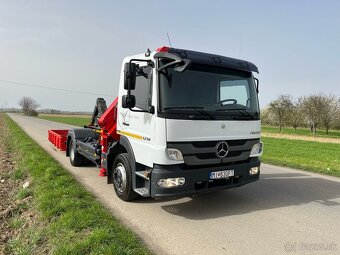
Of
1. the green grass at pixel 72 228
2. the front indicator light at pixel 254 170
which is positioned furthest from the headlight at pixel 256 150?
the green grass at pixel 72 228

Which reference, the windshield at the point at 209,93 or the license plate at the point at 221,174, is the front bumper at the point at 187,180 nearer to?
→ the license plate at the point at 221,174

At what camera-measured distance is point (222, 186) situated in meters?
5.40

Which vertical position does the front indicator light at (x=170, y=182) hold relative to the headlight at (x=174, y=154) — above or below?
below

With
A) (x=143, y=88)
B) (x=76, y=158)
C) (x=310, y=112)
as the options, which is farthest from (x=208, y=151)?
(x=310, y=112)

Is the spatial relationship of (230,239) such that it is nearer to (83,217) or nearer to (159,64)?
(83,217)

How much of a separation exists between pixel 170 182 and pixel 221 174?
957mm

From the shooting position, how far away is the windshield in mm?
4984

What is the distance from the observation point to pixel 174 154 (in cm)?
492

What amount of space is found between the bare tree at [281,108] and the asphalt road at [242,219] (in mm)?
46664

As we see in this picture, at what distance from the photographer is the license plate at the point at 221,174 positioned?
17.0 feet

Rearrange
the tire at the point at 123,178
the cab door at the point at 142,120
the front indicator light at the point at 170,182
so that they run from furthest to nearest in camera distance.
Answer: the tire at the point at 123,178, the cab door at the point at 142,120, the front indicator light at the point at 170,182

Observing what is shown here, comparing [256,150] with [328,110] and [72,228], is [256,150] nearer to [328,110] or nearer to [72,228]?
[72,228]

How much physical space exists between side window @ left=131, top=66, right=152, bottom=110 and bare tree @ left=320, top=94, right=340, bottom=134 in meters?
48.8

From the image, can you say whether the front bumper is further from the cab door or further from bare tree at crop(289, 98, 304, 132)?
bare tree at crop(289, 98, 304, 132)
